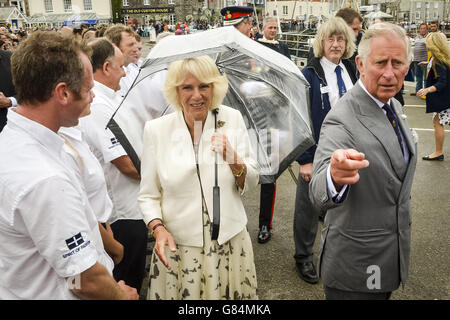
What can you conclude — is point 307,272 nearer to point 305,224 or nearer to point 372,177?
point 305,224

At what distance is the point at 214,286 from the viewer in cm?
204

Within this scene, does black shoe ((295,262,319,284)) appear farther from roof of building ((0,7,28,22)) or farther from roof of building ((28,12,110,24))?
roof of building ((0,7,28,22))

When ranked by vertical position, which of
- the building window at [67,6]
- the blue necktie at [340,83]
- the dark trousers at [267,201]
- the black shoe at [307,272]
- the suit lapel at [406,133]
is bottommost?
the black shoe at [307,272]

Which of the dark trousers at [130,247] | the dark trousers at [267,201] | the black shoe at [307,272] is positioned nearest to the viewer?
the dark trousers at [130,247]

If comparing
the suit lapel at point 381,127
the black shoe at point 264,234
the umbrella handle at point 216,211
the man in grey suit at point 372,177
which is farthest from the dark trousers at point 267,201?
the suit lapel at point 381,127

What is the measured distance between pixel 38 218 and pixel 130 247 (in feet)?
5.07

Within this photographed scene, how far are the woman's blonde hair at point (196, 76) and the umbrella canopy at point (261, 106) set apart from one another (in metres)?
0.12

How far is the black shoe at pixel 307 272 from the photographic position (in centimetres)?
320

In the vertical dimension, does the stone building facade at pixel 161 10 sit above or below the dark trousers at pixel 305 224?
above

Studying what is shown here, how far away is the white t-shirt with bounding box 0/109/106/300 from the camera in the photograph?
1240mm

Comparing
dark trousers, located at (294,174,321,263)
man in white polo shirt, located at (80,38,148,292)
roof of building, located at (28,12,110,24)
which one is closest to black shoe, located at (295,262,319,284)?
dark trousers, located at (294,174,321,263)

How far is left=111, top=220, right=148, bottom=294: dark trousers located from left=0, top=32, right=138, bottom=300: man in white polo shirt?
3.96ft

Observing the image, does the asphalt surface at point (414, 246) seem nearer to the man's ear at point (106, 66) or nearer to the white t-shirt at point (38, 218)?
the white t-shirt at point (38, 218)

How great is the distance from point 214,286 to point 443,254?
2682mm
